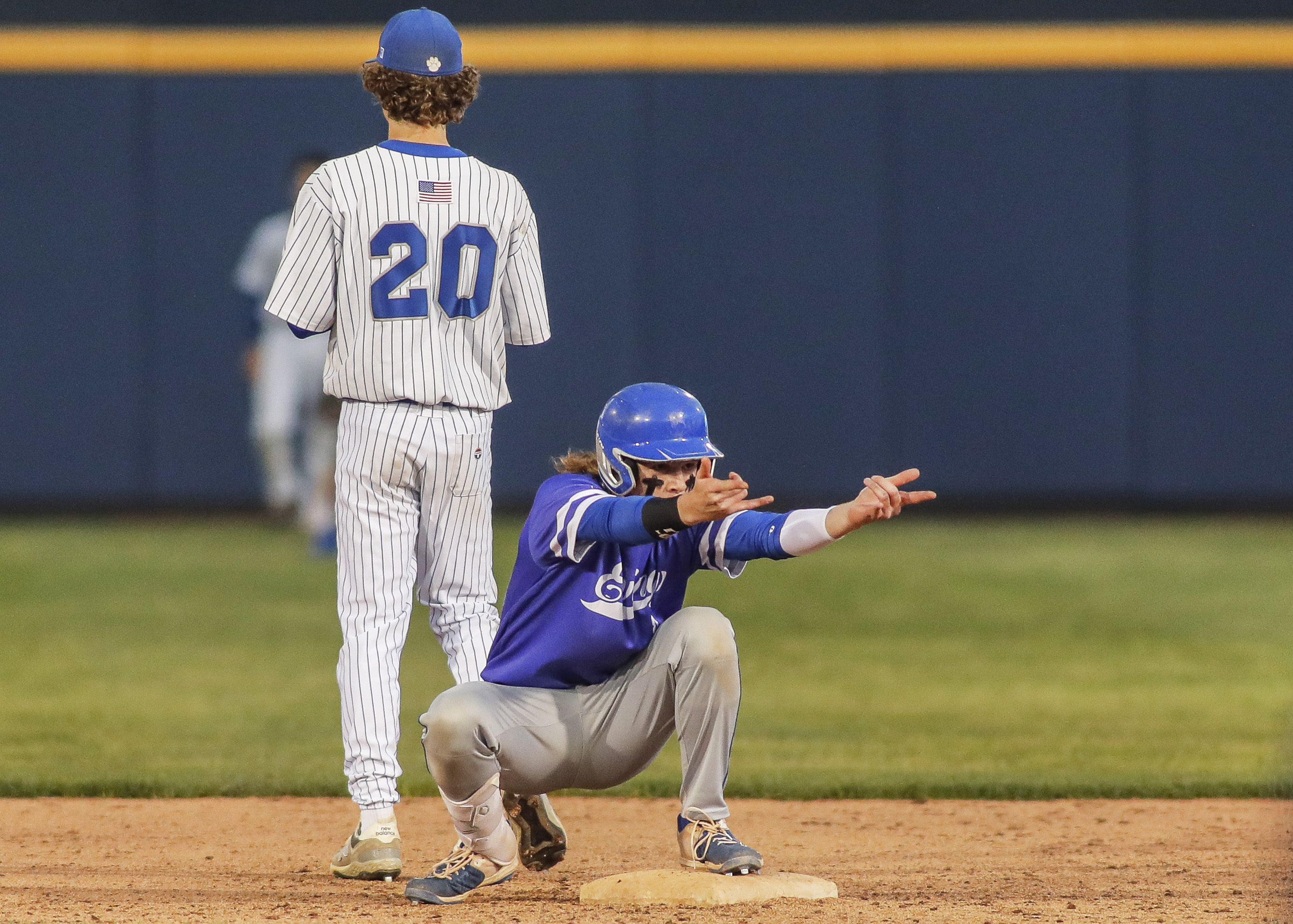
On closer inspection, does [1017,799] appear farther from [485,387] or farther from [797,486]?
[797,486]

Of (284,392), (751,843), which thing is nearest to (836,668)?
(751,843)

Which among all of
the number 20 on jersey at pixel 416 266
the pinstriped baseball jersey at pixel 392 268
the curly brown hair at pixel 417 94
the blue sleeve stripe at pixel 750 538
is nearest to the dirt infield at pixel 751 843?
the blue sleeve stripe at pixel 750 538

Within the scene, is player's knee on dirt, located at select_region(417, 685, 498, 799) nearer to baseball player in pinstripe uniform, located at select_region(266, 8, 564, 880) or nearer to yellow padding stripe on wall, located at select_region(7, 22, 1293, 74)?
baseball player in pinstripe uniform, located at select_region(266, 8, 564, 880)

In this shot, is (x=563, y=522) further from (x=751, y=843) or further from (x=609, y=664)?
(x=751, y=843)

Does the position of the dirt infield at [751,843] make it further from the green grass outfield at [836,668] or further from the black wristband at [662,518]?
the black wristband at [662,518]

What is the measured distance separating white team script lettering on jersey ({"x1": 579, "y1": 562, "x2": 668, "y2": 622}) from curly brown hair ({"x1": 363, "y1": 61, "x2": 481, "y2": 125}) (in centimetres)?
112

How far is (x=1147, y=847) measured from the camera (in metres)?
4.66

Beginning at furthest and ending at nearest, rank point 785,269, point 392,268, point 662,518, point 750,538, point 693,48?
point 785,269, point 693,48, point 392,268, point 750,538, point 662,518

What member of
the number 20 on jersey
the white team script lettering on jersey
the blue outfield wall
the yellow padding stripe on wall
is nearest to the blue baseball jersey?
the white team script lettering on jersey

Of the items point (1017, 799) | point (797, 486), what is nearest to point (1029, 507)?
point (797, 486)

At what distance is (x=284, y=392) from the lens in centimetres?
1120

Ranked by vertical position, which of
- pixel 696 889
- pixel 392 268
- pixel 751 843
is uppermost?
pixel 392 268

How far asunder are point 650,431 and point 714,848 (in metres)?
0.91

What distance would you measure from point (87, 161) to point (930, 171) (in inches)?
232
